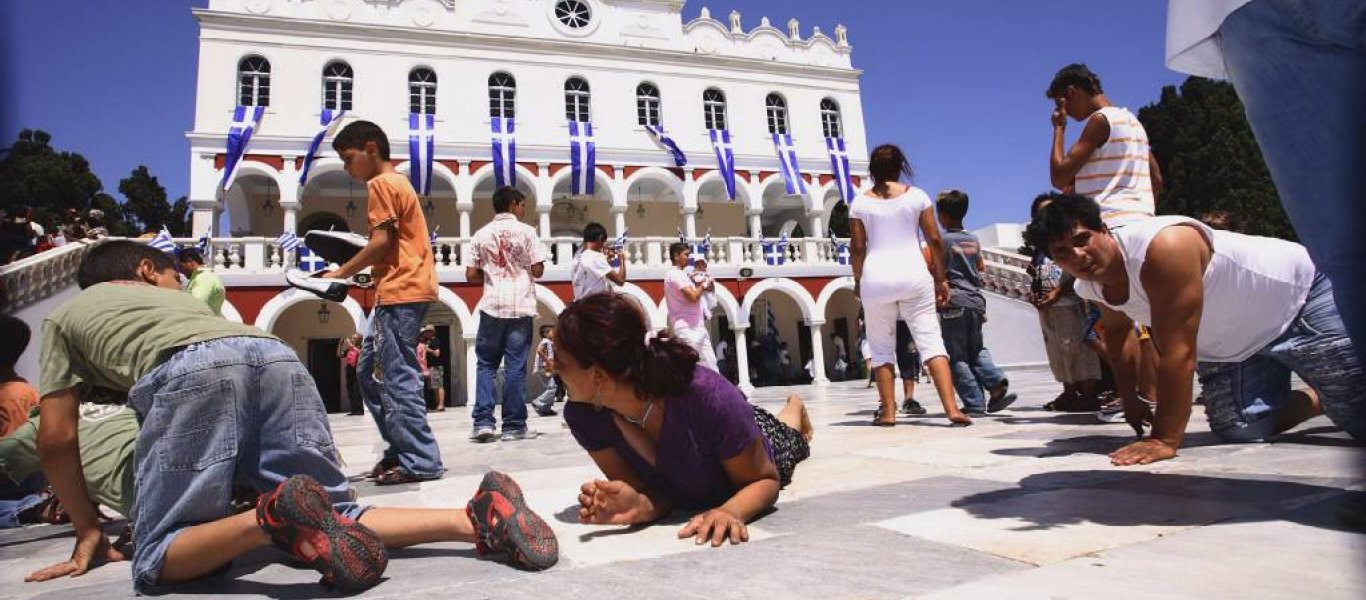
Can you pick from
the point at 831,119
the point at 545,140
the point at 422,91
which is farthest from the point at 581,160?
the point at 831,119

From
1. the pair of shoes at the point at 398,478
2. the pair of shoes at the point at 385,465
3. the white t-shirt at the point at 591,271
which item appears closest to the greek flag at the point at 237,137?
the white t-shirt at the point at 591,271

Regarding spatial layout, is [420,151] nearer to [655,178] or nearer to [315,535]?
[655,178]

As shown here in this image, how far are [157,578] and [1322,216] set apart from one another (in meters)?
2.81

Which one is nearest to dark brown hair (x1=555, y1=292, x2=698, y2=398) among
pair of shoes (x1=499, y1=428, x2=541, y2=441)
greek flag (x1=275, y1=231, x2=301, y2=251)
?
pair of shoes (x1=499, y1=428, x2=541, y2=441)

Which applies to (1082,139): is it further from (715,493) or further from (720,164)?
(720,164)

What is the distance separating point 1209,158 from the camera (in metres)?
27.9

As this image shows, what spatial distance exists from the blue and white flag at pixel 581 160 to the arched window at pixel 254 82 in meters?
8.02

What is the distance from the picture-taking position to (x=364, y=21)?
19.5 metres

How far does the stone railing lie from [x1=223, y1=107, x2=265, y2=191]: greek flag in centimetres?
506

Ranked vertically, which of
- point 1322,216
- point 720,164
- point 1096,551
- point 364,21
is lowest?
point 1096,551

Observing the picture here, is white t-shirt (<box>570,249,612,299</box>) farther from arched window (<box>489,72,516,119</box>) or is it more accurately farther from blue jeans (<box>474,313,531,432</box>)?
arched window (<box>489,72,516,119</box>)

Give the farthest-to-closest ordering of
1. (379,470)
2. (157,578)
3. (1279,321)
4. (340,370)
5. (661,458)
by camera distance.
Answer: (340,370), (379,470), (1279,321), (661,458), (157,578)

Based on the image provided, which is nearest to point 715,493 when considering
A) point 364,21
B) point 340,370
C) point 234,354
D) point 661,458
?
point 661,458

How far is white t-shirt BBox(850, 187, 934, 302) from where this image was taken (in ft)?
14.3
